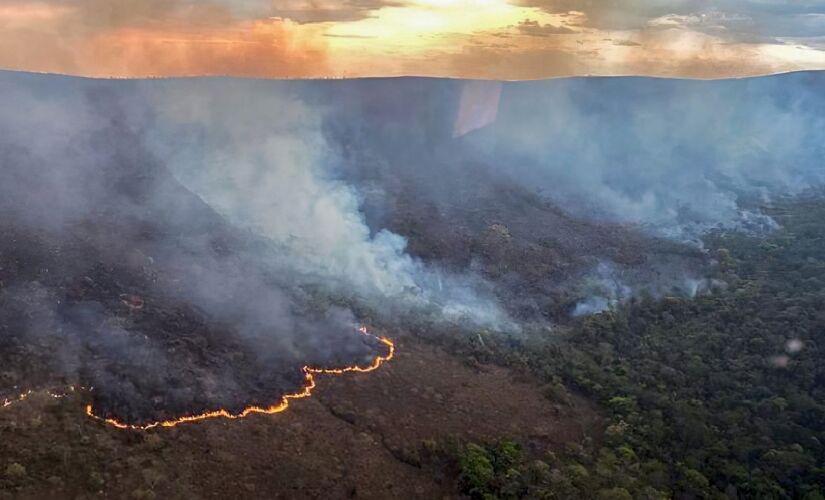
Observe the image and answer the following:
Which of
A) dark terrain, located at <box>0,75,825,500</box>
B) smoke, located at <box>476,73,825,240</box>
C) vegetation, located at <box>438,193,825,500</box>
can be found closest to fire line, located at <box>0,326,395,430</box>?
dark terrain, located at <box>0,75,825,500</box>

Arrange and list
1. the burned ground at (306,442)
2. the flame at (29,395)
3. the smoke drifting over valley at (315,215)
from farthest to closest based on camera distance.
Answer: the smoke drifting over valley at (315,215)
the flame at (29,395)
the burned ground at (306,442)

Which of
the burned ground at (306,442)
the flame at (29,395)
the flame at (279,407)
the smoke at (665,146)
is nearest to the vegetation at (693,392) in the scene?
the burned ground at (306,442)

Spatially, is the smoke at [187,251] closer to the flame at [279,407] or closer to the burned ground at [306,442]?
the flame at [279,407]

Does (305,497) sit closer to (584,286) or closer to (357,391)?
(357,391)

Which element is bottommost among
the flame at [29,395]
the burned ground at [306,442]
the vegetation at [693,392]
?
the vegetation at [693,392]

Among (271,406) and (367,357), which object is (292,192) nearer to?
(367,357)

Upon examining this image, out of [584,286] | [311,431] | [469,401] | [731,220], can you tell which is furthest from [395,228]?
[731,220]

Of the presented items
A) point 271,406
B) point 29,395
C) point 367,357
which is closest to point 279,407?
point 271,406

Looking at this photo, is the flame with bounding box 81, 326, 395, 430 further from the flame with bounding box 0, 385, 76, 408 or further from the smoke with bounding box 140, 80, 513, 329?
the smoke with bounding box 140, 80, 513, 329
